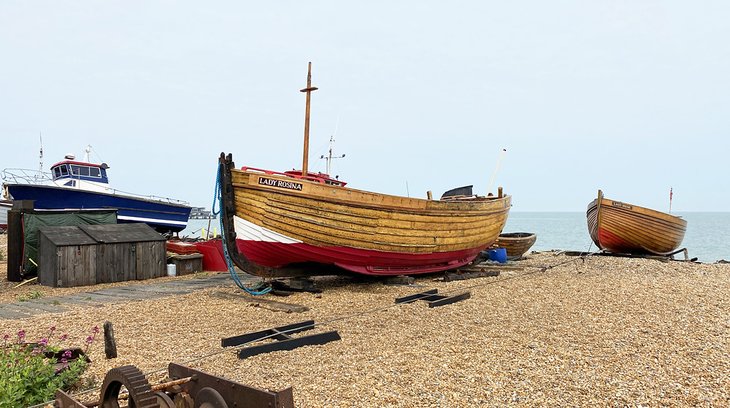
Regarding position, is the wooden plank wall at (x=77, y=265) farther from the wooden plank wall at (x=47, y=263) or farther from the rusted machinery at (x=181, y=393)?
the rusted machinery at (x=181, y=393)

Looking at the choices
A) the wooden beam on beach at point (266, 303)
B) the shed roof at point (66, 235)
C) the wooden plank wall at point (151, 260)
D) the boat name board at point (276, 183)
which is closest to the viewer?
the wooden beam on beach at point (266, 303)

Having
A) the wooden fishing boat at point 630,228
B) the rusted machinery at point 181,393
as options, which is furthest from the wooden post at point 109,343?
the wooden fishing boat at point 630,228

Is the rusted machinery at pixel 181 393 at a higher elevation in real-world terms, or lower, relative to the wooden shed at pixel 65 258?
higher

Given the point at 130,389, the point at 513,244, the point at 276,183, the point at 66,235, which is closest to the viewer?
the point at 130,389

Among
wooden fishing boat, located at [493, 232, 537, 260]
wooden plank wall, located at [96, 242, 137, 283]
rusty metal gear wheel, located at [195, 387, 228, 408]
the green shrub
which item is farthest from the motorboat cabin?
rusty metal gear wheel, located at [195, 387, 228, 408]

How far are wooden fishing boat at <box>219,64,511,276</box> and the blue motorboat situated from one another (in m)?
12.6

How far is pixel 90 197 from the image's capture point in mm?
20125

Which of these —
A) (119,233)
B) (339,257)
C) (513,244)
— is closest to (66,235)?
(119,233)

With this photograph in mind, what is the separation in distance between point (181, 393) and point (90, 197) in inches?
782

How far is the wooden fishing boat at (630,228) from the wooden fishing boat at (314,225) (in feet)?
34.1

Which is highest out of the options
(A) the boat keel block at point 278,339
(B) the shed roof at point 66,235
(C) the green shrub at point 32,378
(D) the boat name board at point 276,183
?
(D) the boat name board at point 276,183

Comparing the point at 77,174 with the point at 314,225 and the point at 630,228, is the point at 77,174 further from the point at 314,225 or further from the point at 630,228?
the point at 630,228

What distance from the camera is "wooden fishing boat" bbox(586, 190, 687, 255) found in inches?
739

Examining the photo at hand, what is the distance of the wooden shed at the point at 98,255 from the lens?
37.8ft
